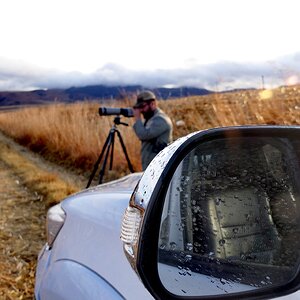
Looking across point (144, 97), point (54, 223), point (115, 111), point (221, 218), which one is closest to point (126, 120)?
point (115, 111)

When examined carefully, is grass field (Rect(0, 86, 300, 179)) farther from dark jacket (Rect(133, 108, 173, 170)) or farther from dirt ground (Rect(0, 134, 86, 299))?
dirt ground (Rect(0, 134, 86, 299))

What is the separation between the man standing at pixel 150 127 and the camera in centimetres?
446

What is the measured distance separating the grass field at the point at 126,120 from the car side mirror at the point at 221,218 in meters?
3.19

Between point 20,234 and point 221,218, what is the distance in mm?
3478

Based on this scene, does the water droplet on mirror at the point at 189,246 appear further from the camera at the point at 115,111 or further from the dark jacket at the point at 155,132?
the camera at the point at 115,111

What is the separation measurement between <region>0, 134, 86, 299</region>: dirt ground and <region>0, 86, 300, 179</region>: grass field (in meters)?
1.14

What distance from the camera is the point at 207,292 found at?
908 mm

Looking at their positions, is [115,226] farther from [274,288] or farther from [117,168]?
[117,168]

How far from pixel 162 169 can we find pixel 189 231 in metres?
0.18

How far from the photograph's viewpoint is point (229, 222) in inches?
40.1

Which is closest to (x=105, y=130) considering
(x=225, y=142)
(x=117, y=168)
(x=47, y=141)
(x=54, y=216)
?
(x=117, y=168)

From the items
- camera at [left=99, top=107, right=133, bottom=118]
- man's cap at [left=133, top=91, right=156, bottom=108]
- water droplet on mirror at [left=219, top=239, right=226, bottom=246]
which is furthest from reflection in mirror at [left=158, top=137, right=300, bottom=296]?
camera at [left=99, top=107, right=133, bottom=118]

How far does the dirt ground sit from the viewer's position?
120 inches

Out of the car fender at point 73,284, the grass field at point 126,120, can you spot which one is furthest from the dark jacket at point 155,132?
the car fender at point 73,284
